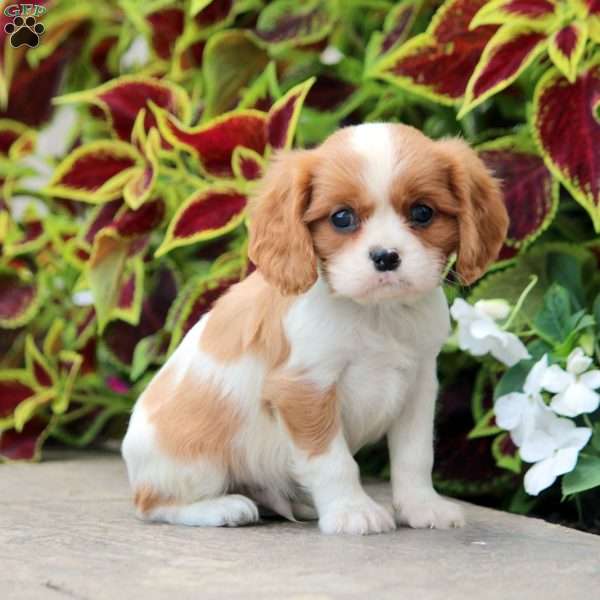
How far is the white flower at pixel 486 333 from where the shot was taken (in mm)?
3263

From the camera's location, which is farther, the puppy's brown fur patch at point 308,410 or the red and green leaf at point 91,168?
the red and green leaf at point 91,168

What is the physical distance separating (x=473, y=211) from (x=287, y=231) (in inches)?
16.4

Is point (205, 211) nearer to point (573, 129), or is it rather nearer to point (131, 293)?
point (131, 293)

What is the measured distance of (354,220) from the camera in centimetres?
272

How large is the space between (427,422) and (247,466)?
17.4 inches

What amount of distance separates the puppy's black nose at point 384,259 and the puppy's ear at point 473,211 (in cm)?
22

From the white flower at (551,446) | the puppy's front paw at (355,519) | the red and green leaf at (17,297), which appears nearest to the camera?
the puppy's front paw at (355,519)

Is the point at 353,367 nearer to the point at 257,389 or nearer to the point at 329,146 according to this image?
the point at 257,389

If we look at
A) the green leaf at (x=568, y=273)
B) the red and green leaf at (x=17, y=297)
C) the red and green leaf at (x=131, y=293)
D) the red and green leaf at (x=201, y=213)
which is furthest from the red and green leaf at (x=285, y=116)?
the red and green leaf at (x=17, y=297)

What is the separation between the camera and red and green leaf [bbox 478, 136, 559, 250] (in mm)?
3473

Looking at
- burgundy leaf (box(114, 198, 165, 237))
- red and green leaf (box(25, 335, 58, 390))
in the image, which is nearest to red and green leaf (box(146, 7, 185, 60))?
burgundy leaf (box(114, 198, 165, 237))

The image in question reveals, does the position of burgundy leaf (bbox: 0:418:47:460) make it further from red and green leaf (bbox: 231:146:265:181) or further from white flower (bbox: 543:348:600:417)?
white flower (bbox: 543:348:600:417)

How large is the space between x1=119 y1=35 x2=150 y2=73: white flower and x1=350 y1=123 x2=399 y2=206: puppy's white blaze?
1.94 meters

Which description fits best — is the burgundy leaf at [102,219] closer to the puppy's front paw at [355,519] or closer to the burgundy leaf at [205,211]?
the burgundy leaf at [205,211]
